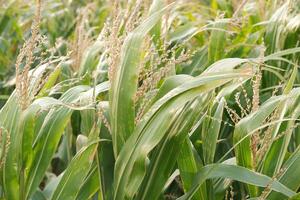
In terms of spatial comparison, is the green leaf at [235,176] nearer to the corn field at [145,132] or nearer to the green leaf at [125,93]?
the corn field at [145,132]

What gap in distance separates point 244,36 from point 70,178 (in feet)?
3.51

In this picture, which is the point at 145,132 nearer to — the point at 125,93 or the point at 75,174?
the point at 125,93

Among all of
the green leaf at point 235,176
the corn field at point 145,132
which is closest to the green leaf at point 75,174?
the corn field at point 145,132

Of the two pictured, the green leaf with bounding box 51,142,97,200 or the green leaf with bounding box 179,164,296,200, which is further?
the green leaf with bounding box 51,142,97,200

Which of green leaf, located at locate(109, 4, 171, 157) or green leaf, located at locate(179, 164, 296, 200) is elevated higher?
green leaf, located at locate(109, 4, 171, 157)

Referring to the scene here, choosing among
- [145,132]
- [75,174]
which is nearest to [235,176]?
[145,132]

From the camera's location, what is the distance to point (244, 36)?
223 centimetres

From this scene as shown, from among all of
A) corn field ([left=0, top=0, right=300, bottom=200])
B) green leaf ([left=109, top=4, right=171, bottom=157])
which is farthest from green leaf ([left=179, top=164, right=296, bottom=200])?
green leaf ([left=109, top=4, right=171, bottom=157])

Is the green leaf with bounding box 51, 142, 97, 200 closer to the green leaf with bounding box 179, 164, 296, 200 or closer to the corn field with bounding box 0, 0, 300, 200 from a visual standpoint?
the corn field with bounding box 0, 0, 300, 200

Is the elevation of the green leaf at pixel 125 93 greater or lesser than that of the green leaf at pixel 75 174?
greater

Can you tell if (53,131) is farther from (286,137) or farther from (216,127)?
(286,137)

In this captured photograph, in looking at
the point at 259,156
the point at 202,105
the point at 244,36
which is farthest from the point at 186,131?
the point at 244,36

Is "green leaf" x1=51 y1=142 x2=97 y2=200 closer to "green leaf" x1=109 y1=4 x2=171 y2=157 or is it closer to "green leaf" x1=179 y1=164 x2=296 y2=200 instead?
"green leaf" x1=109 y1=4 x2=171 y2=157

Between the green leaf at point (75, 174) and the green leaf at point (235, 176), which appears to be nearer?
the green leaf at point (235, 176)
